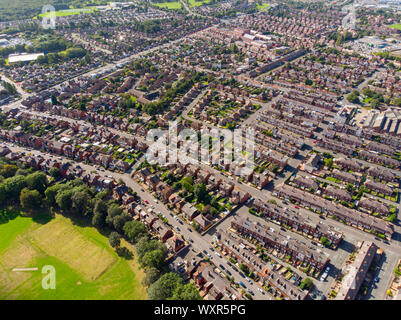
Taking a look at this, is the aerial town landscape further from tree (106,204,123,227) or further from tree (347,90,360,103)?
tree (347,90,360,103)

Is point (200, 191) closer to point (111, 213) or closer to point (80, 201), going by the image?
point (111, 213)

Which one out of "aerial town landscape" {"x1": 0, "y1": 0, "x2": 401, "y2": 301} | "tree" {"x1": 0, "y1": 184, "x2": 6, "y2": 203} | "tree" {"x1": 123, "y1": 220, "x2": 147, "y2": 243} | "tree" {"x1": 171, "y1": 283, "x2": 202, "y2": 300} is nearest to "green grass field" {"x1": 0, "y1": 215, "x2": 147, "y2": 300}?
"aerial town landscape" {"x1": 0, "y1": 0, "x2": 401, "y2": 301}

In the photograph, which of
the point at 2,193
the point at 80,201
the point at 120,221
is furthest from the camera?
the point at 2,193

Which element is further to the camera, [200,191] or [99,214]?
[200,191]

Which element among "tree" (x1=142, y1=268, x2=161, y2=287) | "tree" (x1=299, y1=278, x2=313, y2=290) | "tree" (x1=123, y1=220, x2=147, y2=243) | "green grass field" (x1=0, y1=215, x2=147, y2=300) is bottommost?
"green grass field" (x1=0, y1=215, x2=147, y2=300)

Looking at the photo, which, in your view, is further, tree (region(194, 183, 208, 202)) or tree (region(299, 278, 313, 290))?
tree (region(194, 183, 208, 202))

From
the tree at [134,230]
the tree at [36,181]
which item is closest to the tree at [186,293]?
the tree at [134,230]

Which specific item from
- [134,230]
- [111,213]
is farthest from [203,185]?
[111,213]
